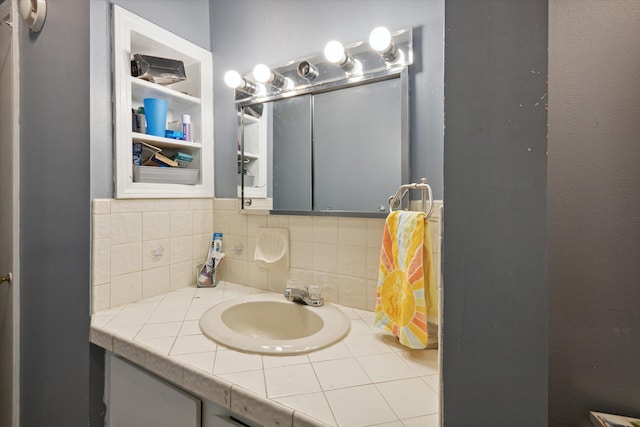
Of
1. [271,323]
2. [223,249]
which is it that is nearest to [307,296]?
[271,323]

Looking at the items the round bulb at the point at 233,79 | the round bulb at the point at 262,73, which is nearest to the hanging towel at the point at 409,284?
the round bulb at the point at 262,73

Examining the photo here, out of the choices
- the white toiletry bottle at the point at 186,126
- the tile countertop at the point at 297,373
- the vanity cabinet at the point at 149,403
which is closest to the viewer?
the tile countertop at the point at 297,373

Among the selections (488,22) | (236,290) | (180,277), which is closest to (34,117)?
(180,277)

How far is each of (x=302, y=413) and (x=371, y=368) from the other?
0.73 ft

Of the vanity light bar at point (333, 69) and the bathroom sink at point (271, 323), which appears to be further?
the vanity light bar at point (333, 69)

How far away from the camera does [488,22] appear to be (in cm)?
36

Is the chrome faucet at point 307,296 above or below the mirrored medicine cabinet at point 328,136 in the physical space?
below

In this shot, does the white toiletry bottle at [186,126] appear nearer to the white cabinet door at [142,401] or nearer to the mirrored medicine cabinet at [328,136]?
the mirrored medicine cabinet at [328,136]

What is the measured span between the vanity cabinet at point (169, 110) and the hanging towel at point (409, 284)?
977mm

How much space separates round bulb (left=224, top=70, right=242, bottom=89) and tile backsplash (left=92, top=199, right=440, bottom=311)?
0.53 metres

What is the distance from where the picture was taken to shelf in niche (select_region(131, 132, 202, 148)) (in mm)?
1186

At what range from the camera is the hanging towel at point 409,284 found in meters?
0.78

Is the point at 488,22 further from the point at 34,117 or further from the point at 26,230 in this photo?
the point at 26,230

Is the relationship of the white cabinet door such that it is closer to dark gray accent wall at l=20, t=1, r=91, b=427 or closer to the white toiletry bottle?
dark gray accent wall at l=20, t=1, r=91, b=427
